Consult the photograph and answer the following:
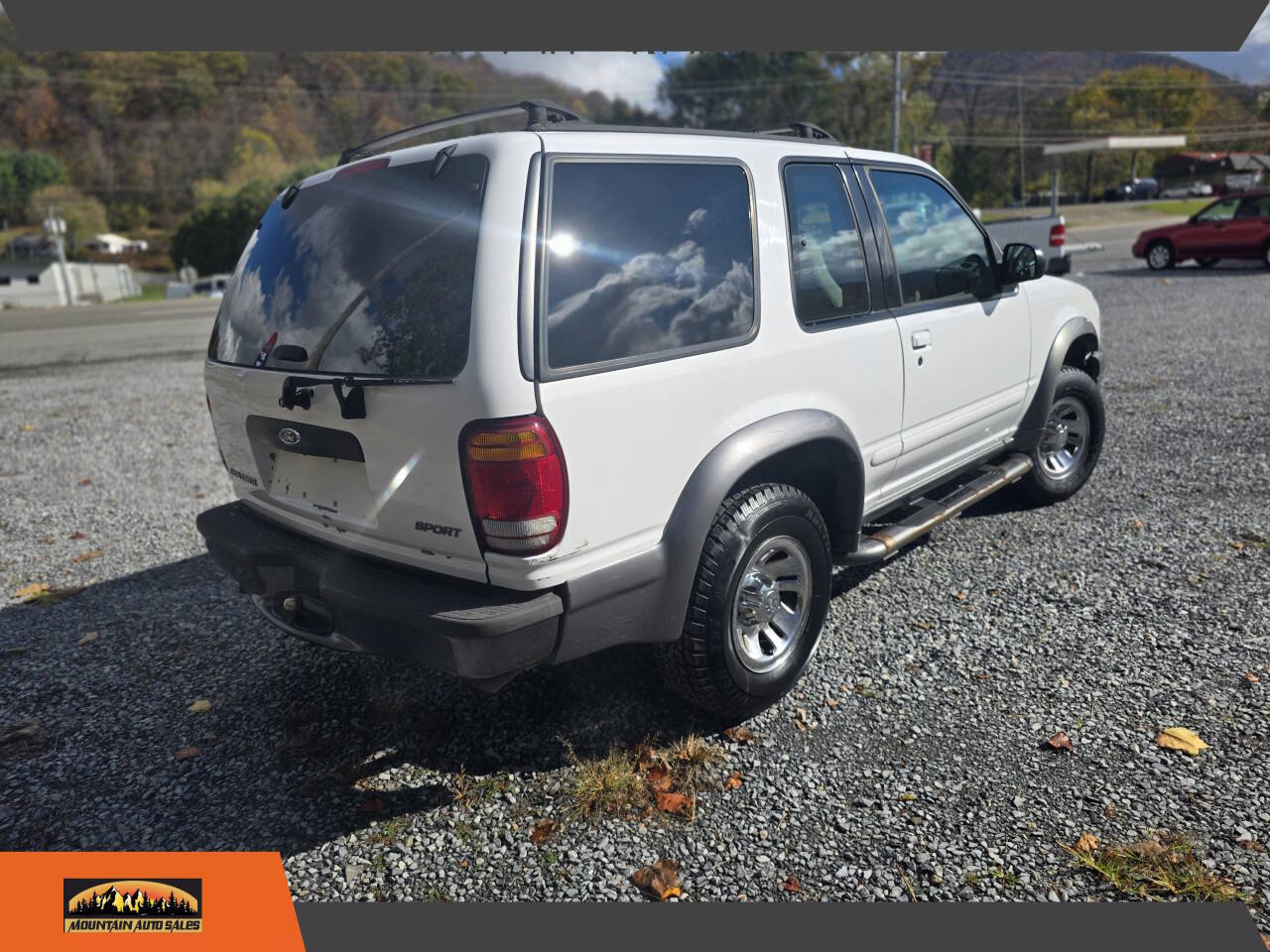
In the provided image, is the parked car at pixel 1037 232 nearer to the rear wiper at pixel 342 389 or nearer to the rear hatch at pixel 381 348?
the rear hatch at pixel 381 348

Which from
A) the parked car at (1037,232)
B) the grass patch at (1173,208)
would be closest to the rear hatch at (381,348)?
the parked car at (1037,232)

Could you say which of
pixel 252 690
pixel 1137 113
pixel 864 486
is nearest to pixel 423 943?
pixel 252 690

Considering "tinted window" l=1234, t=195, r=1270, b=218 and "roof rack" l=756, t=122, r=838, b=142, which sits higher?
"roof rack" l=756, t=122, r=838, b=142

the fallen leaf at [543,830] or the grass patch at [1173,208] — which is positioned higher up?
the grass patch at [1173,208]

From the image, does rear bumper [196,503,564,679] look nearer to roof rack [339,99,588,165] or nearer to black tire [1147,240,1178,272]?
roof rack [339,99,588,165]

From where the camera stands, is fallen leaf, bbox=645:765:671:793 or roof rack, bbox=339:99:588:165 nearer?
roof rack, bbox=339:99:588:165

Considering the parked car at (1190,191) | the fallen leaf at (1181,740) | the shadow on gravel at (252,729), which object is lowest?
the fallen leaf at (1181,740)

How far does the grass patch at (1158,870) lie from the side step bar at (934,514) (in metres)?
1.31

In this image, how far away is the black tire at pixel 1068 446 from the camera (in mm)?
4992

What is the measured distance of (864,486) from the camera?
344 centimetres

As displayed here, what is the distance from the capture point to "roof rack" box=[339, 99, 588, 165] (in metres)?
2.69

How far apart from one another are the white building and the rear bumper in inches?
2495

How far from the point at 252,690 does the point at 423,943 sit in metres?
1.65

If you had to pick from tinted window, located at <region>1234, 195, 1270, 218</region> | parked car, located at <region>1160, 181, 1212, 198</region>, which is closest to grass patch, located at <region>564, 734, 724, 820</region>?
tinted window, located at <region>1234, 195, 1270, 218</region>
